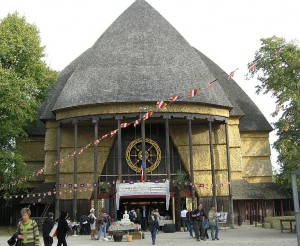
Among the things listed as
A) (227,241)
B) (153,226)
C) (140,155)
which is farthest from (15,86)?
(227,241)

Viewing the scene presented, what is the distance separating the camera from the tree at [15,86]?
2740cm

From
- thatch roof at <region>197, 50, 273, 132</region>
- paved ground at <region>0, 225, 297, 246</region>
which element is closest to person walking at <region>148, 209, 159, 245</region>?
paved ground at <region>0, 225, 297, 246</region>

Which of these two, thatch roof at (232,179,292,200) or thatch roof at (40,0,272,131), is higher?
thatch roof at (40,0,272,131)

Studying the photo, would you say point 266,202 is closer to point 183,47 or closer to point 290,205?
point 290,205

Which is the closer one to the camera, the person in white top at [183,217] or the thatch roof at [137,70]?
the person in white top at [183,217]

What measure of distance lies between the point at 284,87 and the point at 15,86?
54.8 feet

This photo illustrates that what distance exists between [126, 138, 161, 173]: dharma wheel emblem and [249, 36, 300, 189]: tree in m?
8.12

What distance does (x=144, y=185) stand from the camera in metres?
25.4

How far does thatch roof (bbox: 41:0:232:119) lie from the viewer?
28.0 metres

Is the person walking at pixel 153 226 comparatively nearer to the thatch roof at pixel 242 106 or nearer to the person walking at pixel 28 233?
the person walking at pixel 28 233

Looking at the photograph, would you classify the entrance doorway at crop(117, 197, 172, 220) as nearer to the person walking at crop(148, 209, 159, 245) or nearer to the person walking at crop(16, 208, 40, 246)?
the person walking at crop(148, 209, 159, 245)

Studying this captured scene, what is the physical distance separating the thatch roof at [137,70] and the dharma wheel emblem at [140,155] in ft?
13.8

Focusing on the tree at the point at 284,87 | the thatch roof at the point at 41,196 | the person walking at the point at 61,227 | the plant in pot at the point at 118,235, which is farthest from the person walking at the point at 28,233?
the thatch roof at the point at 41,196

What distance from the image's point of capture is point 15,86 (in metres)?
27.5
